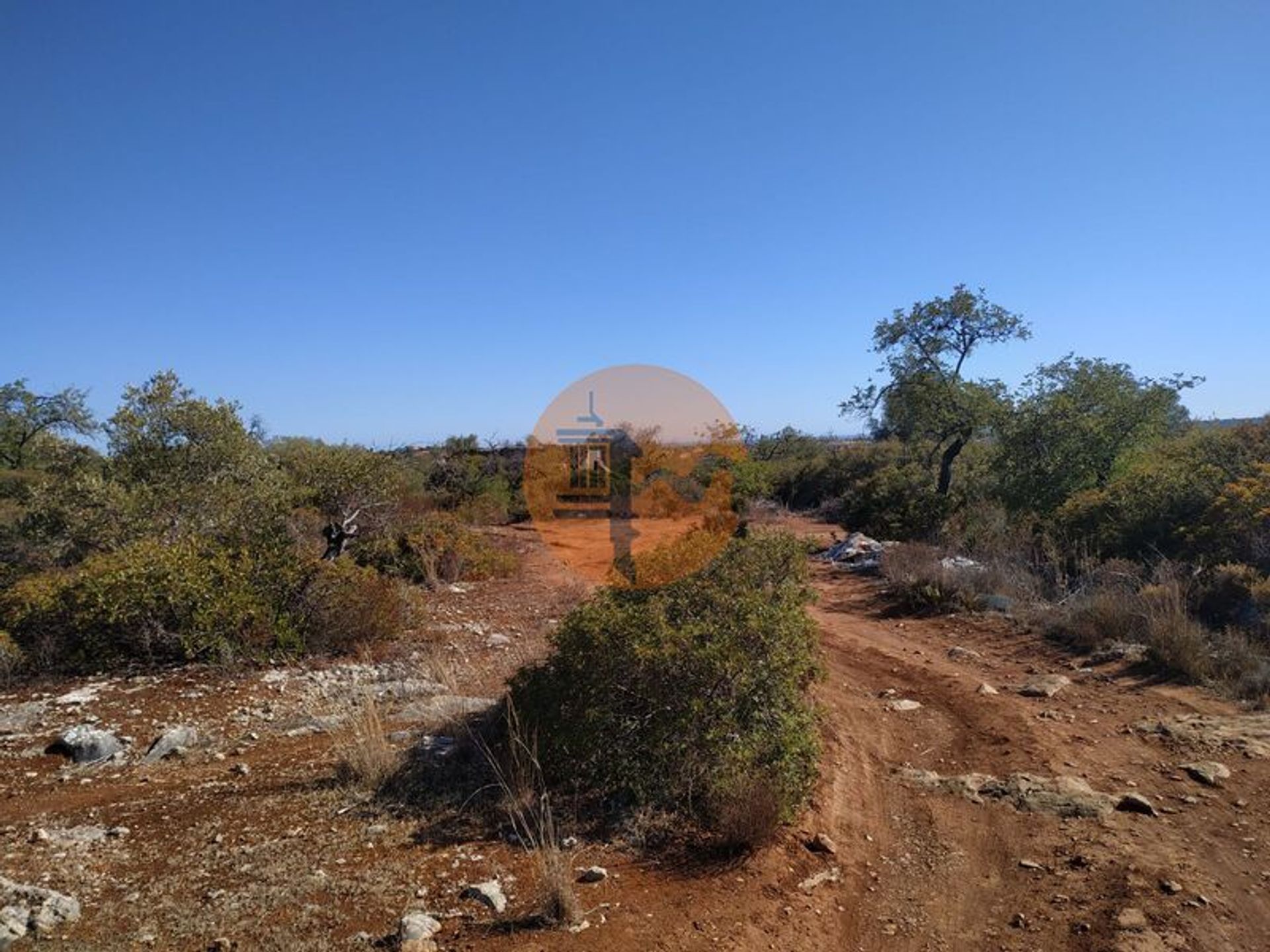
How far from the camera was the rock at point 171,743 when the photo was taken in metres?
4.59

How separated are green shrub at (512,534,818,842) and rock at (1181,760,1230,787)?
245 cm

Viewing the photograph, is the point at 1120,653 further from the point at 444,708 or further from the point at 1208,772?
the point at 444,708

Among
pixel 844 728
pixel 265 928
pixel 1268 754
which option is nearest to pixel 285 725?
pixel 265 928

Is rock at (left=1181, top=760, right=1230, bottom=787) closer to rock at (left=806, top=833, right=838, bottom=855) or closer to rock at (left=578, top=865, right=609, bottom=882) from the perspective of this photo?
rock at (left=806, top=833, right=838, bottom=855)

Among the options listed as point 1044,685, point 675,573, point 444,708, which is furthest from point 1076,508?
point 444,708

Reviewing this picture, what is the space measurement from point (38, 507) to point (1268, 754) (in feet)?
35.6

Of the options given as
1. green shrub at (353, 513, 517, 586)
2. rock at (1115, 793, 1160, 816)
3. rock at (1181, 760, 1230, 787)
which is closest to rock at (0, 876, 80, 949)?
rock at (1115, 793, 1160, 816)

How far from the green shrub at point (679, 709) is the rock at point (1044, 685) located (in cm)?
304

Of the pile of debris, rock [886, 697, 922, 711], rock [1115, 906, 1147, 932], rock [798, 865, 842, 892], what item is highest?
the pile of debris

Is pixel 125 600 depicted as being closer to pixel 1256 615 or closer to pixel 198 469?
pixel 198 469

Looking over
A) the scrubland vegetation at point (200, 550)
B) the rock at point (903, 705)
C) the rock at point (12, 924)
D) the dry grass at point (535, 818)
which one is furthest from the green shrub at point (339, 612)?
the rock at point (903, 705)

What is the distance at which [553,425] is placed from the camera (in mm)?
8398

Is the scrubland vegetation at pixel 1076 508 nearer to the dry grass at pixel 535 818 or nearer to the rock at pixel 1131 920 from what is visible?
the rock at pixel 1131 920

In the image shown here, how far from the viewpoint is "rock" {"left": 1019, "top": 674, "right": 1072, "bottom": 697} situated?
5832mm
